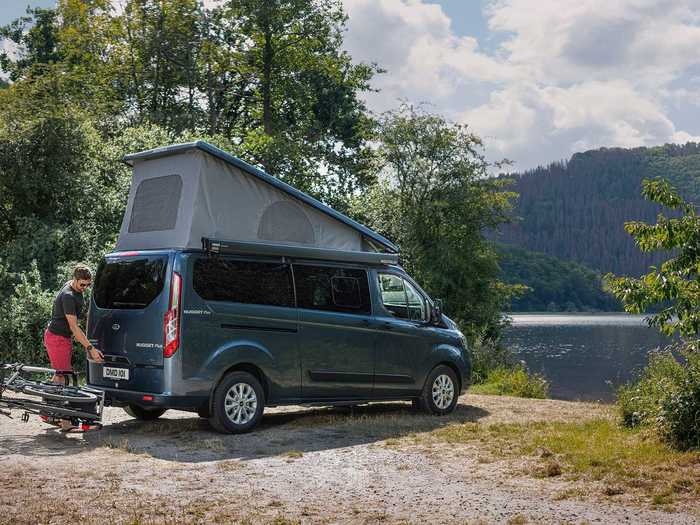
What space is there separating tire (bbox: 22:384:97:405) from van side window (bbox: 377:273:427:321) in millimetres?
4143

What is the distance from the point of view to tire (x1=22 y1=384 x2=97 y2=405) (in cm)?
893

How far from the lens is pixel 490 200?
29.5 metres

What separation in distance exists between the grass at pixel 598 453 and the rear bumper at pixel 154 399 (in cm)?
265

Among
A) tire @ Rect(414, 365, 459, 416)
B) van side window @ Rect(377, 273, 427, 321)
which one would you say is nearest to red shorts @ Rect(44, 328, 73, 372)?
van side window @ Rect(377, 273, 427, 321)

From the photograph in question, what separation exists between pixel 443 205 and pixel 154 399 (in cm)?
2049

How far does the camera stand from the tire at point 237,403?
9.54 meters

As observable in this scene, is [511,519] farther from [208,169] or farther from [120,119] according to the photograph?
[120,119]

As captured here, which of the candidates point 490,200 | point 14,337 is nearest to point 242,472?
point 14,337

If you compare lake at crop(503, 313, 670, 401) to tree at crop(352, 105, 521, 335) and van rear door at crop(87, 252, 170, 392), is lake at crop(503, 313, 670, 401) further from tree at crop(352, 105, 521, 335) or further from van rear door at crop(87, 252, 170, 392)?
van rear door at crop(87, 252, 170, 392)

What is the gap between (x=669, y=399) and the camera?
345 inches

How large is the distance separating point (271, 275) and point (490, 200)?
66.6 feet

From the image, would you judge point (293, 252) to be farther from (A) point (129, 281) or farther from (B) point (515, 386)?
(B) point (515, 386)

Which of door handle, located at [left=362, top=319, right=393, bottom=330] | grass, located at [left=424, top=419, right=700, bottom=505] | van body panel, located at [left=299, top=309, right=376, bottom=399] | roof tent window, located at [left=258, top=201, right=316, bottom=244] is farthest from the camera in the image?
door handle, located at [left=362, top=319, right=393, bottom=330]

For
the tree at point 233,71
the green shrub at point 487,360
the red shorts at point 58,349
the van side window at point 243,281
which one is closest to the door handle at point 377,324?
the van side window at point 243,281
